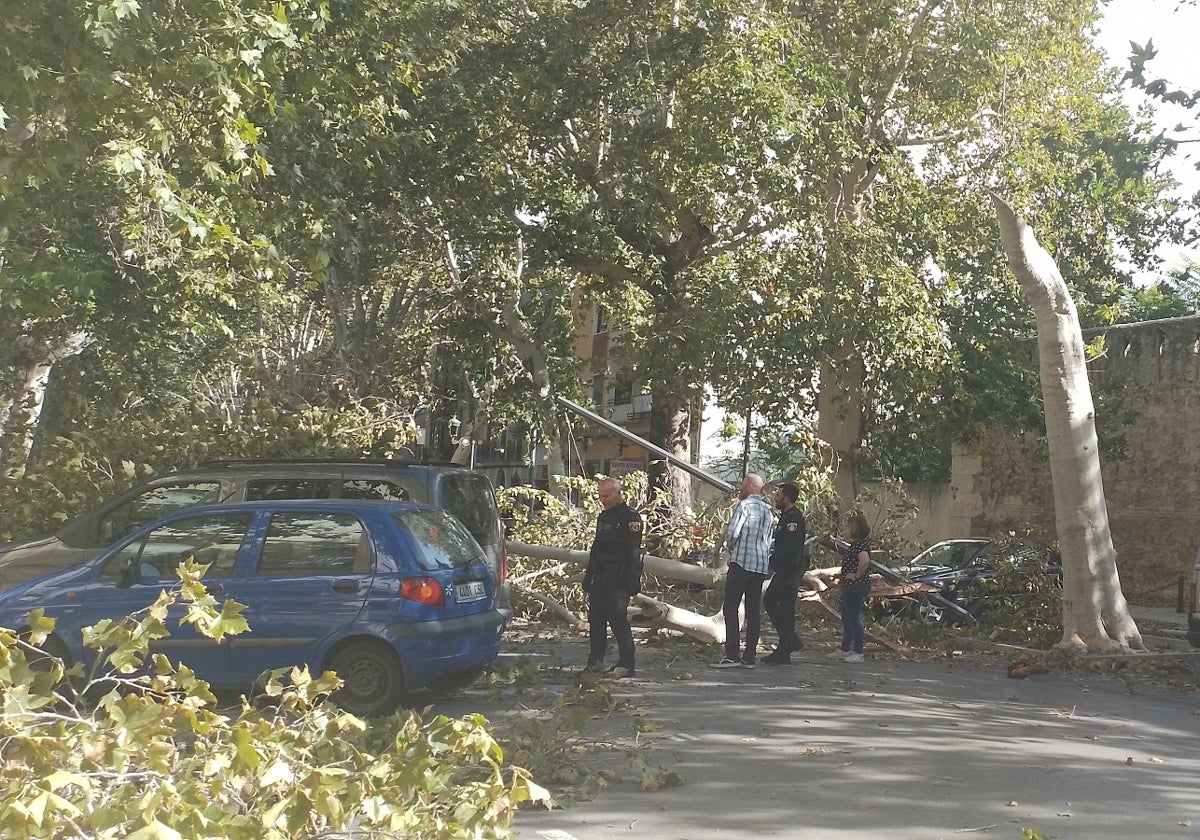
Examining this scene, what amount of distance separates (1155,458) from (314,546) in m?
18.8

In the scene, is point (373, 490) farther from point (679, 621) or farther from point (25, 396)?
point (25, 396)

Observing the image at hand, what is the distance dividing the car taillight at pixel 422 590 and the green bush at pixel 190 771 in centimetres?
373

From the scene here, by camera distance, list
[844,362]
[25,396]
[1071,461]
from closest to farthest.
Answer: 1. [1071,461]
2. [844,362]
3. [25,396]

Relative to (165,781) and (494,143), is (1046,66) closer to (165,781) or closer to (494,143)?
(494,143)

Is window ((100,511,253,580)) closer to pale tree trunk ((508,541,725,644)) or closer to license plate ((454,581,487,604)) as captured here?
license plate ((454,581,487,604))

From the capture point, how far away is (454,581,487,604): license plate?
9.56 meters

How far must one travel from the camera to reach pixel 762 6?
1905 centimetres

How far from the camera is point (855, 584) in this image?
13.3 m

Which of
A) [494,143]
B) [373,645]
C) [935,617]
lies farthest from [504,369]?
[373,645]

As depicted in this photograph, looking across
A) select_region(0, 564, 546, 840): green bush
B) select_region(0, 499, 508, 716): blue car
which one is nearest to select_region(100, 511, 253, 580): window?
select_region(0, 499, 508, 716): blue car

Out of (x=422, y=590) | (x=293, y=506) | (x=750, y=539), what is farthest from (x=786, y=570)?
(x=293, y=506)

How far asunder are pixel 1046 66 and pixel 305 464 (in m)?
13.8

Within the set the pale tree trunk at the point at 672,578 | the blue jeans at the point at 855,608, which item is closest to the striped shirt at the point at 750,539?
the pale tree trunk at the point at 672,578

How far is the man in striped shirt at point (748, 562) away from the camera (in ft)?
39.5
